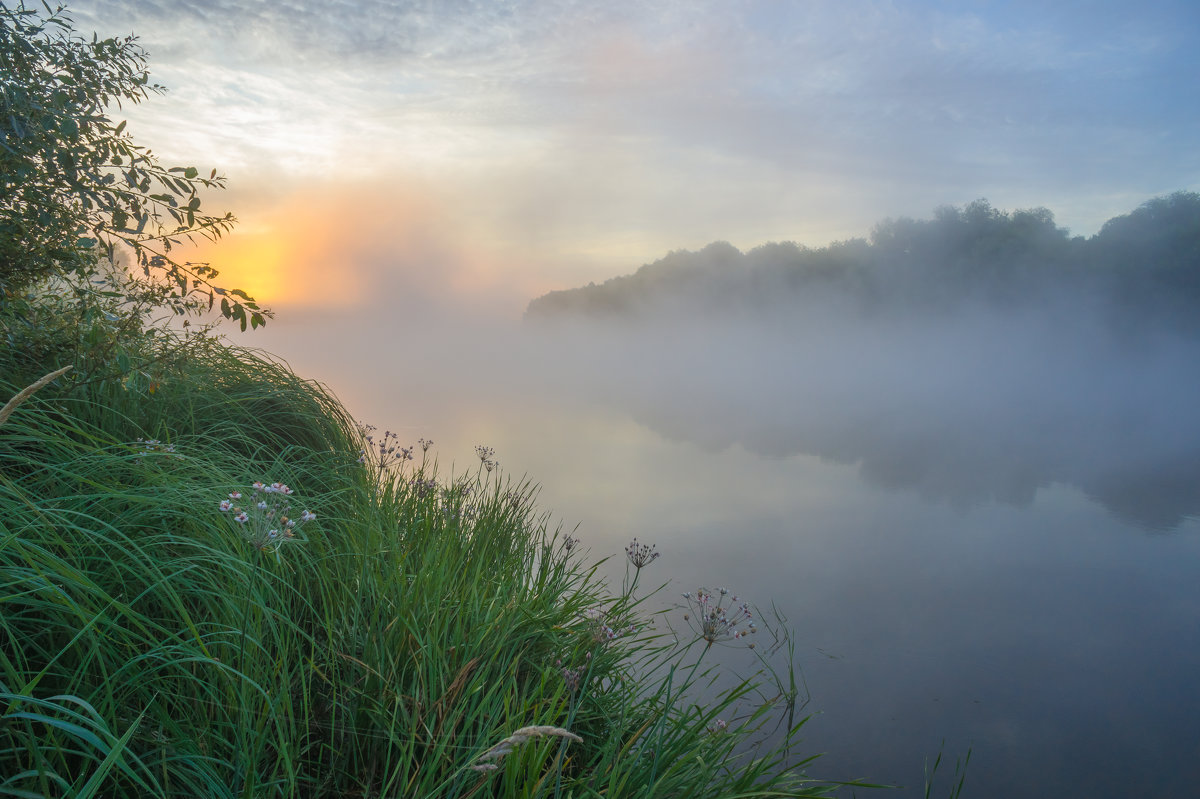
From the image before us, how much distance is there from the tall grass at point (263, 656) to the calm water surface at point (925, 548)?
1431mm

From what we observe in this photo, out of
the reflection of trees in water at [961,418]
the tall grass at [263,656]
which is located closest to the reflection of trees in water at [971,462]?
A: the reflection of trees in water at [961,418]

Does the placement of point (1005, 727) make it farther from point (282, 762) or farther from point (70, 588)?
point (70, 588)

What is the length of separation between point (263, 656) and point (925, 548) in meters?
6.64

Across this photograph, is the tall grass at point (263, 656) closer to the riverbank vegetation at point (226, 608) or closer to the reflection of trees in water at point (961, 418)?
the riverbank vegetation at point (226, 608)

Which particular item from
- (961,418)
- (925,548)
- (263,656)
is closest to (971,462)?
(925,548)

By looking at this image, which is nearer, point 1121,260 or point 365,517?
point 365,517

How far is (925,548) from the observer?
22.3ft

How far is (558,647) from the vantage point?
257 centimetres

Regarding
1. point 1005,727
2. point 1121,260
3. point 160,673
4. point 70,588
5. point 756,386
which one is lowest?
point 1005,727

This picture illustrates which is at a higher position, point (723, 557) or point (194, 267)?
point (194, 267)

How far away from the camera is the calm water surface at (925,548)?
361 centimetres

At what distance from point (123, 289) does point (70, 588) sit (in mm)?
2706

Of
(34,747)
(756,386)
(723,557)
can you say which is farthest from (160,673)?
(756,386)

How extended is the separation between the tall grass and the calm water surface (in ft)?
4.70
